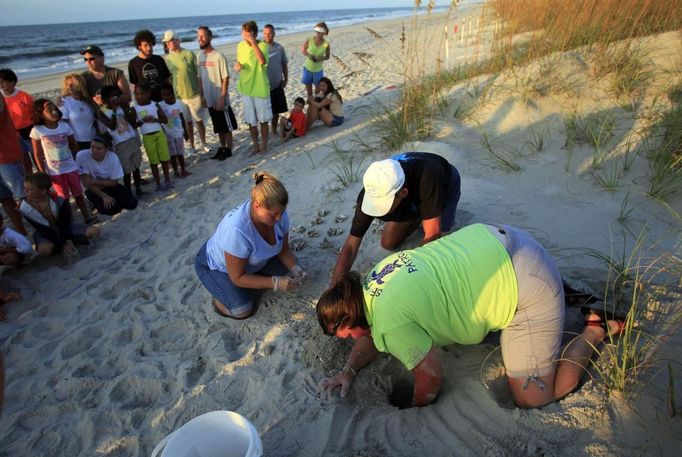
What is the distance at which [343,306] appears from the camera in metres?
1.75

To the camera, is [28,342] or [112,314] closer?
[28,342]

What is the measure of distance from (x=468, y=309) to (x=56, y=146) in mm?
3923

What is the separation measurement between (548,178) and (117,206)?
4.10 meters

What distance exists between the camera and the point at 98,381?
2.40 m

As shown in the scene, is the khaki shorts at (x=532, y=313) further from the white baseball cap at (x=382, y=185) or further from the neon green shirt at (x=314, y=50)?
the neon green shirt at (x=314, y=50)

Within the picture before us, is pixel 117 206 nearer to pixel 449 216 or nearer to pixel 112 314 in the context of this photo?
pixel 112 314

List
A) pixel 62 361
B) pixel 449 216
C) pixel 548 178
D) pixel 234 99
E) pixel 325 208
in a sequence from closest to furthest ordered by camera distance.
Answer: pixel 62 361 → pixel 449 216 → pixel 548 178 → pixel 325 208 → pixel 234 99

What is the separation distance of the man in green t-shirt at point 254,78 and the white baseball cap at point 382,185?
3575 mm

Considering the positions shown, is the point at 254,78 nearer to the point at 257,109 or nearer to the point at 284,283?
the point at 257,109

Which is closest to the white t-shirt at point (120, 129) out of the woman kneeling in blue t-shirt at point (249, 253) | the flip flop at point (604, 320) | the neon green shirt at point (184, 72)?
the neon green shirt at point (184, 72)

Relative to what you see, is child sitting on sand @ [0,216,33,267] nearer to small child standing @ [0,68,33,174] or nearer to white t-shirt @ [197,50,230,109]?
small child standing @ [0,68,33,174]

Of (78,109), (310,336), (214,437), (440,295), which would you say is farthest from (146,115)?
(440,295)

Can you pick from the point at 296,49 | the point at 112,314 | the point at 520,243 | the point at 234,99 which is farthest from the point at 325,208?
the point at 296,49

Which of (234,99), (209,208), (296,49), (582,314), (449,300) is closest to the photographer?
(449,300)
